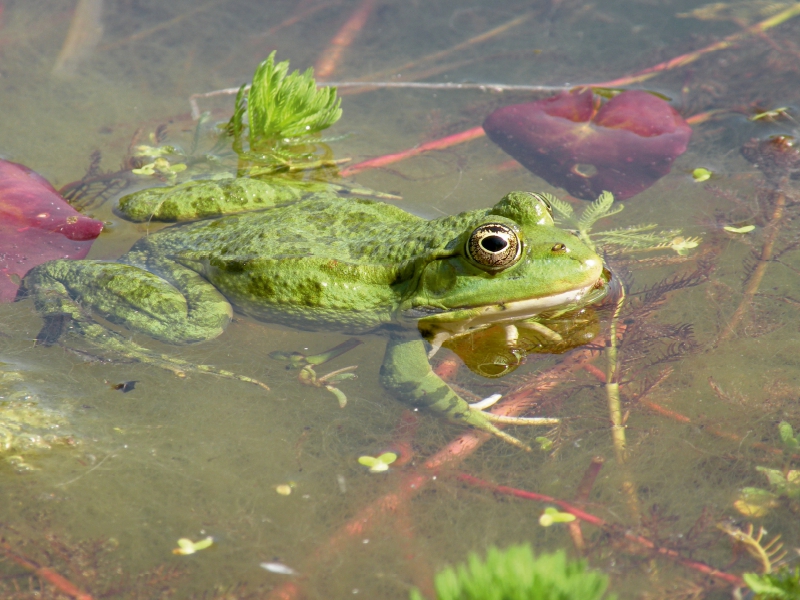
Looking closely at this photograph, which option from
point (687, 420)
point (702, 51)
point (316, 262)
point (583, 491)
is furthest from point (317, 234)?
point (702, 51)

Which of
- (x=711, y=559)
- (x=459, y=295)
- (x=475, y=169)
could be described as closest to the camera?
(x=711, y=559)

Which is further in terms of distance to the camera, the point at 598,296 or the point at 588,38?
the point at 588,38

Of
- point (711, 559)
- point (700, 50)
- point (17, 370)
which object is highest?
point (700, 50)

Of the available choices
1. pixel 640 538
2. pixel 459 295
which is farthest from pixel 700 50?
pixel 640 538

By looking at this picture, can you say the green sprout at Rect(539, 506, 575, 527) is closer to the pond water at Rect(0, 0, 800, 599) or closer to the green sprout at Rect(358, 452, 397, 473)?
the pond water at Rect(0, 0, 800, 599)

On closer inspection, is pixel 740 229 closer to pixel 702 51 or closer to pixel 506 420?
pixel 506 420

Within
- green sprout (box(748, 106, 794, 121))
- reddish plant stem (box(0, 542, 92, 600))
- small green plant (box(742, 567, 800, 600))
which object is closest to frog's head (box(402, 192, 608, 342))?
small green plant (box(742, 567, 800, 600))

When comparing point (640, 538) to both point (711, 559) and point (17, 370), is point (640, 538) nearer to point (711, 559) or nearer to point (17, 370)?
point (711, 559)
